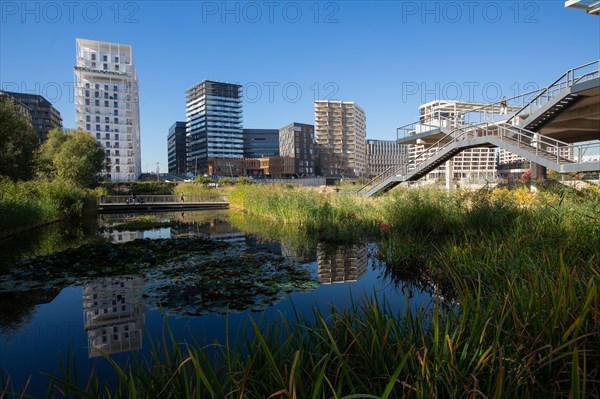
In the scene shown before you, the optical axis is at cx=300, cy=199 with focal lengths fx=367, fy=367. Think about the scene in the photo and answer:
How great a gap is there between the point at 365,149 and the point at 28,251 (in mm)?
166116

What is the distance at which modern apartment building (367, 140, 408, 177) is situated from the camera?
175625 millimetres

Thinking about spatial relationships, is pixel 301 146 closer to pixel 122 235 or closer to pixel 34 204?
pixel 34 204

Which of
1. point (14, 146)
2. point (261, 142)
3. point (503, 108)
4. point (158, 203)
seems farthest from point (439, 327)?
point (261, 142)

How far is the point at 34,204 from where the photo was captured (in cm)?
1576

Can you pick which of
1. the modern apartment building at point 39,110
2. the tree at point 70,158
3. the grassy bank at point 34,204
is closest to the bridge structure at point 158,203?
the tree at point 70,158

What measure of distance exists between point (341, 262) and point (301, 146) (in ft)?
461

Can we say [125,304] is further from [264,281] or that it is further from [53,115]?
[53,115]

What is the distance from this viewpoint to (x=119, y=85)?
10188 centimetres

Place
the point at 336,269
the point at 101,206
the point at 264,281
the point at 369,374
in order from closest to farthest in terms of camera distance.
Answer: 1. the point at 369,374
2. the point at 264,281
3. the point at 336,269
4. the point at 101,206

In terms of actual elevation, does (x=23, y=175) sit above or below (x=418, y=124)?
below

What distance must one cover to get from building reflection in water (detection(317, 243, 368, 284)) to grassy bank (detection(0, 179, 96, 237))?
37.5 feet

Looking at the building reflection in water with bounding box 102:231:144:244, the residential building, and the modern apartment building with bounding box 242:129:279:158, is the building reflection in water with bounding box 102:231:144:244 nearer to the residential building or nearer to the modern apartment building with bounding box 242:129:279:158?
the residential building

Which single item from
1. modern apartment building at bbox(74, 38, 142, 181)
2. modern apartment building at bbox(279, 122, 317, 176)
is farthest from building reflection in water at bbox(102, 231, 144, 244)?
modern apartment building at bbox(279, 122, 317, 176)

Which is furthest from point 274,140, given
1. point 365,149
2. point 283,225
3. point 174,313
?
point 174,313
